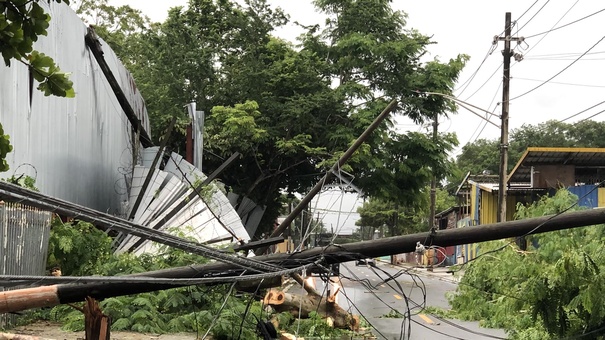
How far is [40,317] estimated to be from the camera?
1096cm

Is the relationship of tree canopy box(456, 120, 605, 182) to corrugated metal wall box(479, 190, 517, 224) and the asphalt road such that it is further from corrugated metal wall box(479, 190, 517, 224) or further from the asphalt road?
the asphalt road

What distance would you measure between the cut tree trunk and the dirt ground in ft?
9.93

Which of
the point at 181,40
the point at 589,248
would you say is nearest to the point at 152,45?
the point at 181,40

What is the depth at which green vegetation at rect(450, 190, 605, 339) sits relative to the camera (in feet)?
28.6

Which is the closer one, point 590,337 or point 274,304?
point 590,337

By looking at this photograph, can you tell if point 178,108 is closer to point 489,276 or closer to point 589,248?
point 489,276

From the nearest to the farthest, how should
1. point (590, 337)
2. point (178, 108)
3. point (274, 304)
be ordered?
point (590, 337)
point (274, 304)
point (178, 108)

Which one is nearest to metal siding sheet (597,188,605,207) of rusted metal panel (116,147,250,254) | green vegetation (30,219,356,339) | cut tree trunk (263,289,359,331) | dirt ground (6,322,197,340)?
cut tree trunk (263,289,359,331)

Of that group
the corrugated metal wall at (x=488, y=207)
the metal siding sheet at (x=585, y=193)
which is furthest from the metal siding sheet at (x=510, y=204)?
the metal siding sheet at (x=585, y=193)

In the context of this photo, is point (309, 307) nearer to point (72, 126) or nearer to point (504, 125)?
point (72, 126)

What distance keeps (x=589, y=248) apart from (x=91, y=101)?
12082mm

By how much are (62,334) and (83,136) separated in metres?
7.46

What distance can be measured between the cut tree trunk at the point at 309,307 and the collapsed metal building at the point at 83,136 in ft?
8.56

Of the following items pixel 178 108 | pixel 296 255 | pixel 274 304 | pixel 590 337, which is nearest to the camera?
pixel 296 255
